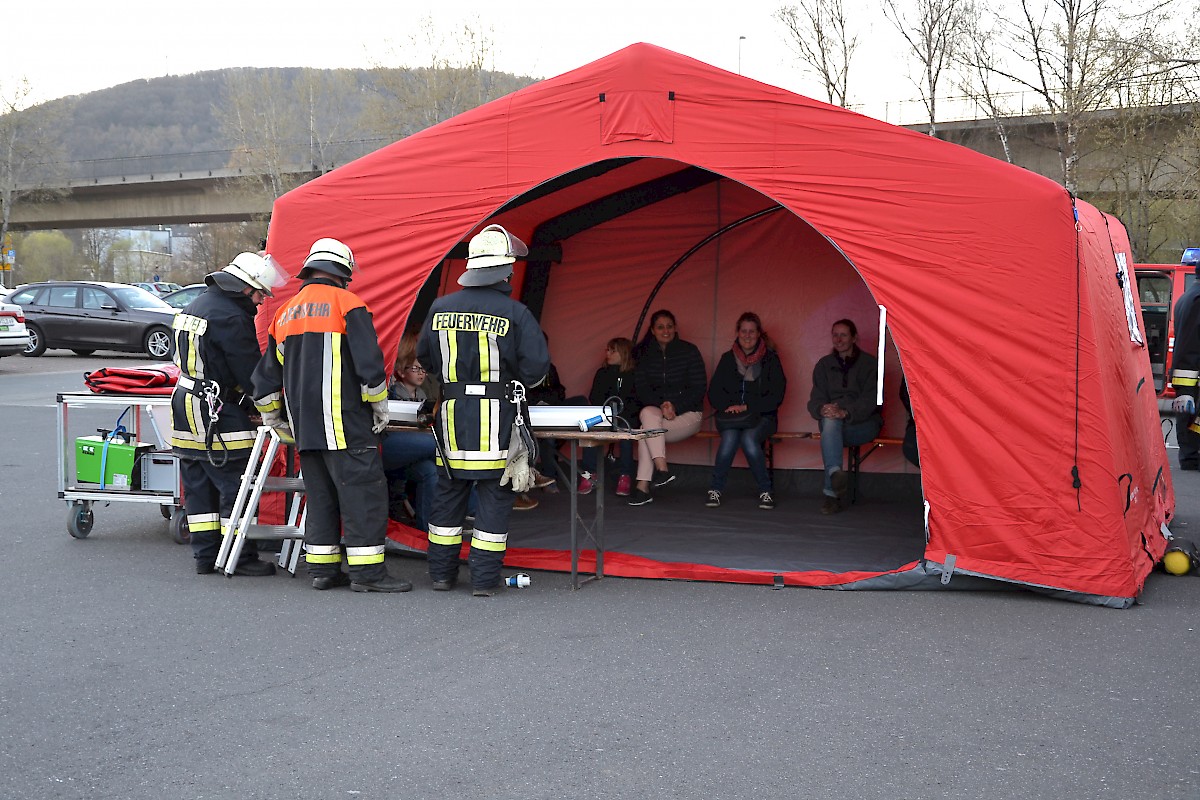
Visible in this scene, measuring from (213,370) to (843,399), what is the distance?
4303 mm

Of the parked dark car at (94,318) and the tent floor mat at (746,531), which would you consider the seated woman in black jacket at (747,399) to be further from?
the parked dark car at (94,318)

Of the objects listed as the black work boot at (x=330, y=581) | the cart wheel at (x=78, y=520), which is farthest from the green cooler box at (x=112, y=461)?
the black work boot at (x=330, y=581)

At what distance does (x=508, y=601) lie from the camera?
5.45m

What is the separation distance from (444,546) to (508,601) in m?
0.45

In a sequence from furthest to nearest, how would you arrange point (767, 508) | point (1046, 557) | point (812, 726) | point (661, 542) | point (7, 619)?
point (767, 508) < point (661, 542) < point (1046, 557) < point (7, 619) < point (812, 726)

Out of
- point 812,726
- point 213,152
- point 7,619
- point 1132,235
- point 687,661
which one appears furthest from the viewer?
point 213,152

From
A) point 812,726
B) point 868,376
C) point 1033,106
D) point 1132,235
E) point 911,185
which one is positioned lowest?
point 812,726

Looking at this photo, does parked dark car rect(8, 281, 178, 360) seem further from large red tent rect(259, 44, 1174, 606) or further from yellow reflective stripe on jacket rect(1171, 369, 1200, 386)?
yellow reflective stripe on jacket rect(1171, 369, 1200, 386)

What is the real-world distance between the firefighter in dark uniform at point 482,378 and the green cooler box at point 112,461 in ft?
7.13

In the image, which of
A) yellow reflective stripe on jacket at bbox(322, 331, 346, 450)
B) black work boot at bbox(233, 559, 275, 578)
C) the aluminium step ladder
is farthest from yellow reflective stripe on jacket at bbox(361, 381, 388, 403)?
black work boot at bbox(233, 559, 275, 578)

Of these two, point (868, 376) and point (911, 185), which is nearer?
point (911, 185)

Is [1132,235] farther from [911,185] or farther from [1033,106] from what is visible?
[911,185]

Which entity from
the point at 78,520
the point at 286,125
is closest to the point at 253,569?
the point at 78,520

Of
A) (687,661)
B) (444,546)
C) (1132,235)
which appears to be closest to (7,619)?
(444,546)
